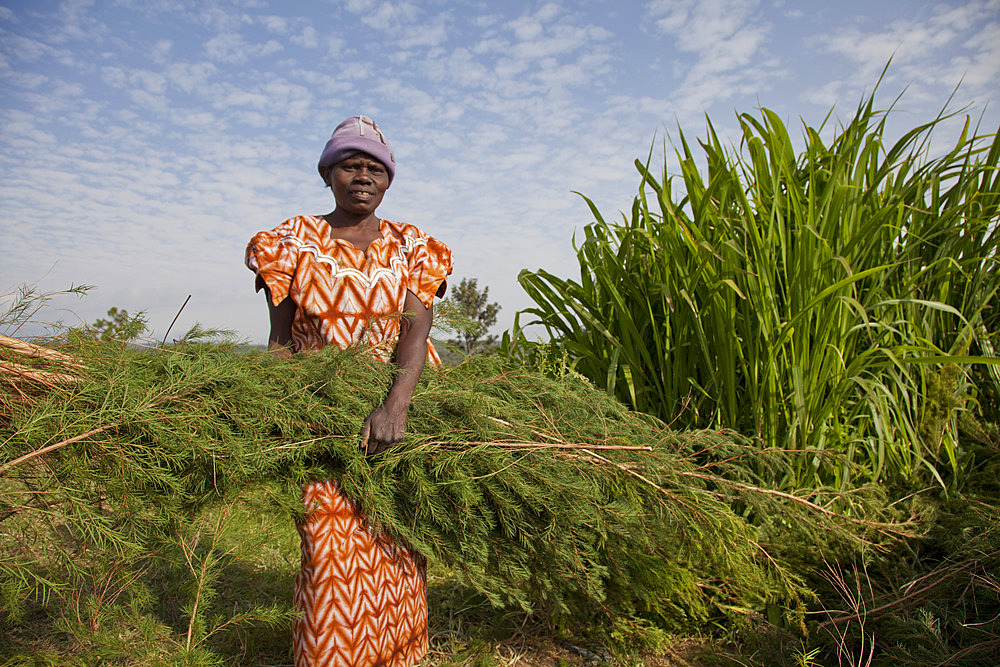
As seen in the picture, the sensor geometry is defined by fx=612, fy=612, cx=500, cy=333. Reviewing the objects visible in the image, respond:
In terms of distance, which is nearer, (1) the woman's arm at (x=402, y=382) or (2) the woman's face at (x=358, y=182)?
(1) the woman's arm at (x=402, y=382)

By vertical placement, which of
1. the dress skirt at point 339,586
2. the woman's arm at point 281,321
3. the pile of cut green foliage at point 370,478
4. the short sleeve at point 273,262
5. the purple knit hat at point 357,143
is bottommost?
the dress skirt at point 339,586

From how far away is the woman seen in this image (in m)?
1.73

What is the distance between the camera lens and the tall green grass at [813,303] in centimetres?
233

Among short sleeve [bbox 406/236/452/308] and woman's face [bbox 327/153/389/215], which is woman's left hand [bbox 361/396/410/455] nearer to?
short sleeve [bbox 406/236/452/308]

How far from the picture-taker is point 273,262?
1.77 meters

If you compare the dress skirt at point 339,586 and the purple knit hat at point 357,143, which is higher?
the purple knit hat at point 357,143

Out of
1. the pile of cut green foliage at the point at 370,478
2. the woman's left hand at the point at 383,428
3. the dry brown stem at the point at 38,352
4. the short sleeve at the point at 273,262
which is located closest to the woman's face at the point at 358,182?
the short sleeve at the point at 273,262

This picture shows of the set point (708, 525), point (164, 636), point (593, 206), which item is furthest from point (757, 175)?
point (164, 636)

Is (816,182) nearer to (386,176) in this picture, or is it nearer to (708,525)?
(708,525)

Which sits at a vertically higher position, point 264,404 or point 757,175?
point 757,175

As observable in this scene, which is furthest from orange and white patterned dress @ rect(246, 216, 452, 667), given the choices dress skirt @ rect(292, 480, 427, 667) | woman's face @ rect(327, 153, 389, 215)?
woman's face @ rect(327, 153, 389, 215)

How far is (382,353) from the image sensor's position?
6.05ft

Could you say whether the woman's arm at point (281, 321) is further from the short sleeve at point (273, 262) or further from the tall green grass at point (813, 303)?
the tall green grass at point (813, 303)

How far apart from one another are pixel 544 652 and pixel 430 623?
19.8 inches
